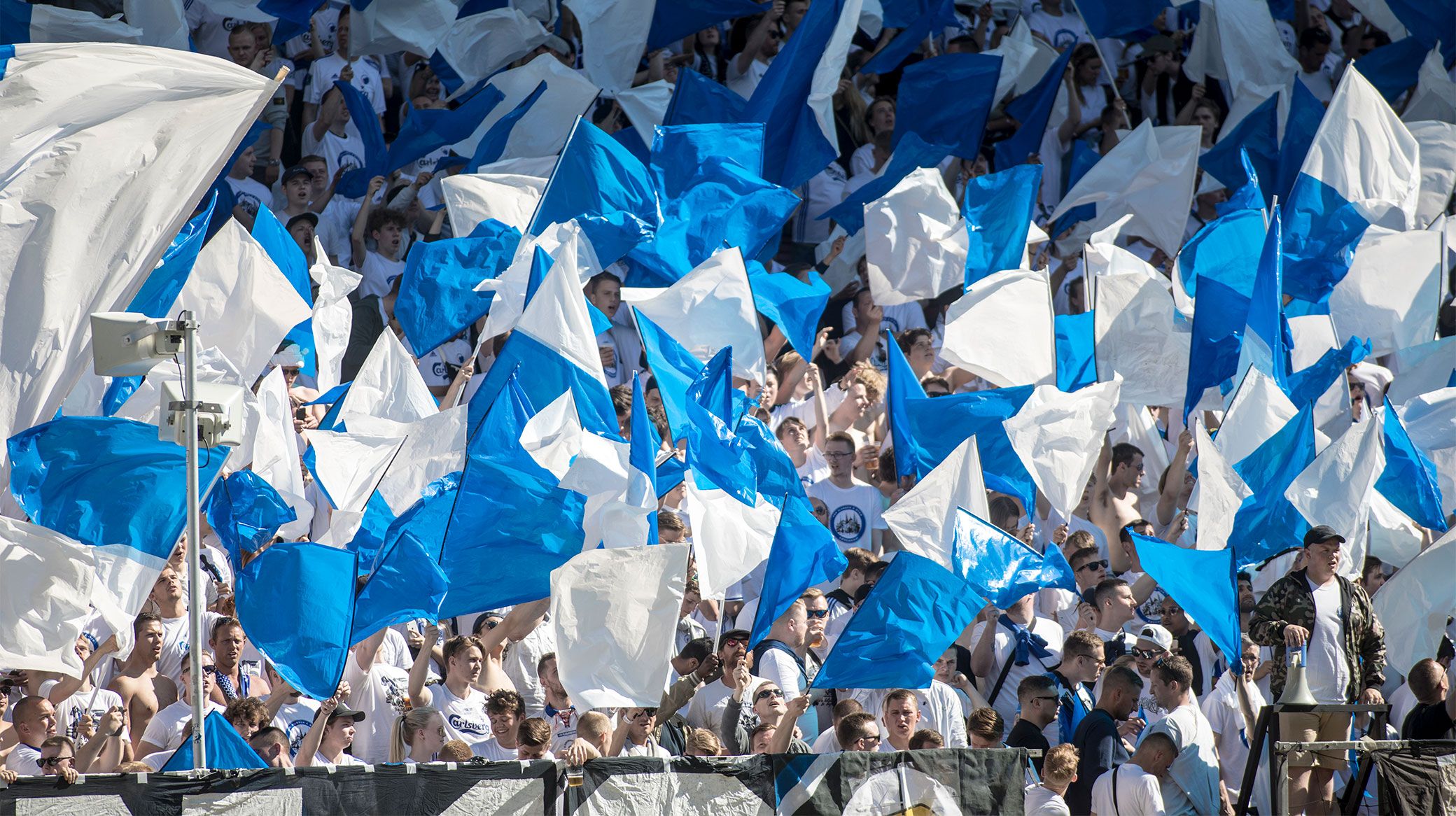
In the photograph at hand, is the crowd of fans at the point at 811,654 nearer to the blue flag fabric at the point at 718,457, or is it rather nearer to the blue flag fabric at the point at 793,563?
the blue flag fabric at the point at 793,563

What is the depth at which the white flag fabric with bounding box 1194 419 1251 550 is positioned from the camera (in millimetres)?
8891

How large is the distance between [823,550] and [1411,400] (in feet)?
12.9

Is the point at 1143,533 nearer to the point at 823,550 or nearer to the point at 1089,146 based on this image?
the point at 823,550

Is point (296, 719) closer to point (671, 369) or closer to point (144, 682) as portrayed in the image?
point (144, 682)

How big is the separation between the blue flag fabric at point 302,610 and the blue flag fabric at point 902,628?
1987 millimetres

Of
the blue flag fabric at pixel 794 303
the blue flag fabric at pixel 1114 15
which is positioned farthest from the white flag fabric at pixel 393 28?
the blue flag fabric at pixel 1114 15

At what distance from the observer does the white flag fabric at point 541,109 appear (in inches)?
495

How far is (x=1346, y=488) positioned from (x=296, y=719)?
493cm

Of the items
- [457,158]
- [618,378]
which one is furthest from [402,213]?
[618,378]

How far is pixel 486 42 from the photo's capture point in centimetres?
1328

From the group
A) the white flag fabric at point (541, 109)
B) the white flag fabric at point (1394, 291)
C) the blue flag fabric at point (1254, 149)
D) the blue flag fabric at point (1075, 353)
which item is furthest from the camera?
the blue flag fabric at point (1254, 149)

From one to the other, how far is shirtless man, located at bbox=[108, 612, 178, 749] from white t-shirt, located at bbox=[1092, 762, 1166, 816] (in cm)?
373

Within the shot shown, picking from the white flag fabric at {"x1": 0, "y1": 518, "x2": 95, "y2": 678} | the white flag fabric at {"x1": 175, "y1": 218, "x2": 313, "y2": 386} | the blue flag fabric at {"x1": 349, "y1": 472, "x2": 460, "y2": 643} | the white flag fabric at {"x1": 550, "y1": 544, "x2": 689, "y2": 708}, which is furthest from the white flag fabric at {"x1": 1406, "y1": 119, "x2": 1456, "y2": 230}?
the white flag fabric at {"x1": 0, "y1": 518, "x2": 95, "y2": 678}

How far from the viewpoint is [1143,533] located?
9.50 metres
